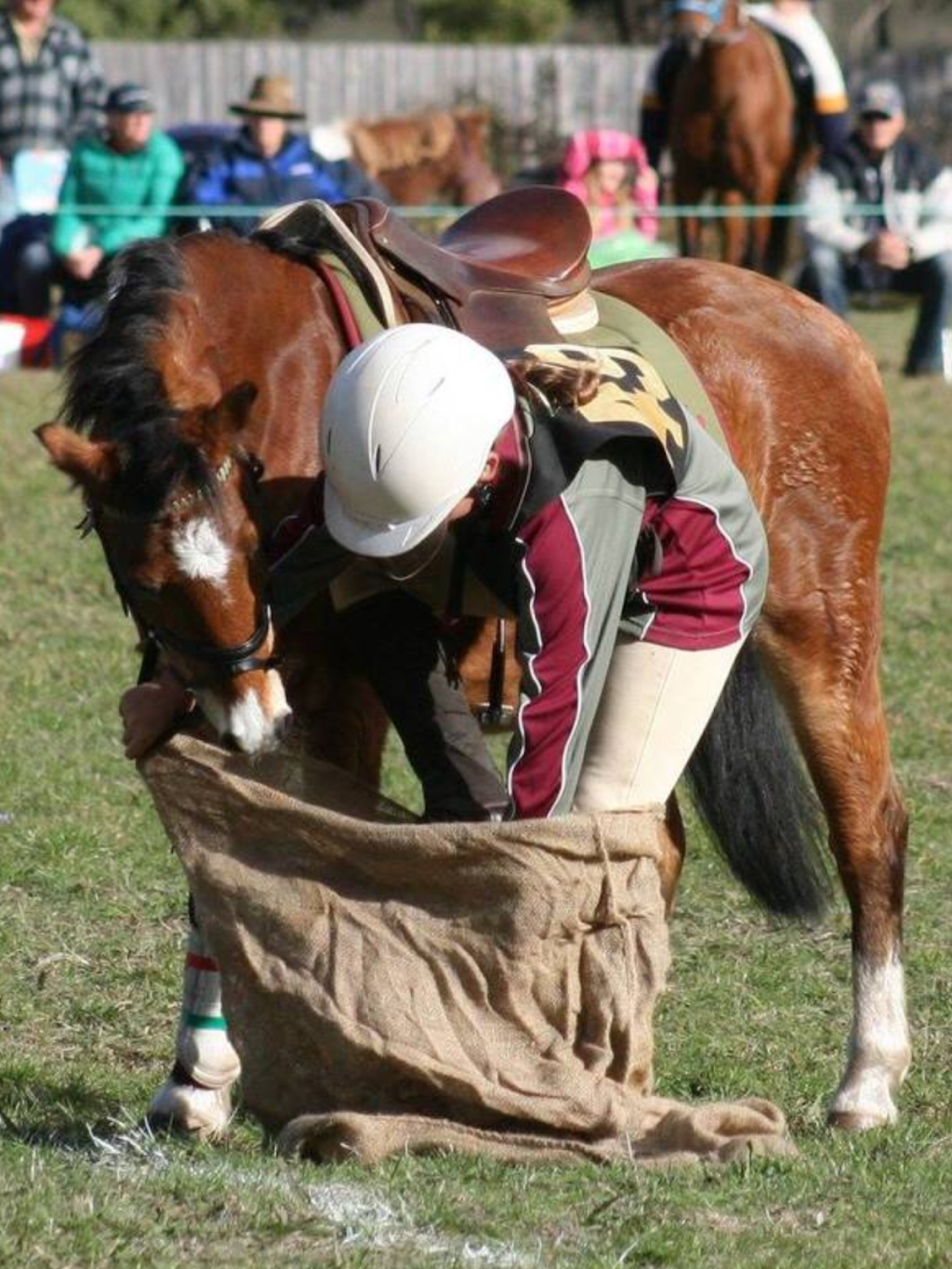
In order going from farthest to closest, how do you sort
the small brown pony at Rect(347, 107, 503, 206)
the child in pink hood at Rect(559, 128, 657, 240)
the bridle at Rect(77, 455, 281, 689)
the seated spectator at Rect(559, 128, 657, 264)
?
the small brown pony at Rect(347, 107, 503, 206)
the child in pink hood at Rect(559, 128, 657, 240)
the seated spectator at Rect(559, 128, 657, 264)
the bridle at Rect(77, 455, 281, 689)

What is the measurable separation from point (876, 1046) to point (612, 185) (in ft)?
39.4

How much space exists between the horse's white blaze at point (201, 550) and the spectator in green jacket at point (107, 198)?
10.1 m

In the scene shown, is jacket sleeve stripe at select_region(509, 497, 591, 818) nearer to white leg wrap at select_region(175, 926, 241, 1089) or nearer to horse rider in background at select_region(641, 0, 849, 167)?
white leg wrap at select_region(175, 926, 241, 1089)

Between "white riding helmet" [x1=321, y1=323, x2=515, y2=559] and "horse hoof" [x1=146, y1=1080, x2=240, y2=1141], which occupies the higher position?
"white riding helmet" [x1=321, y1=323, x2=515, y2=559]

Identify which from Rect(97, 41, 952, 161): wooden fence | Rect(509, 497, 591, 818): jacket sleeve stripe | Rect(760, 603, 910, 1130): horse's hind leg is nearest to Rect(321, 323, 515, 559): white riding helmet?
Rect(509, 497, 591, 818): jacket sleeve stripe

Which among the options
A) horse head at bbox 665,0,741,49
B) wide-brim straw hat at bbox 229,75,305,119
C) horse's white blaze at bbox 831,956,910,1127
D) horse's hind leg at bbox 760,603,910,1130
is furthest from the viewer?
horse head at bbox 665,0,741,49

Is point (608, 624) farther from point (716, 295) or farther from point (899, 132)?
point (899, 132)

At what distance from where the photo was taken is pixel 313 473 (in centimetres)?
453

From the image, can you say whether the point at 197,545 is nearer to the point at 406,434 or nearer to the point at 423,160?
the point at 406,434

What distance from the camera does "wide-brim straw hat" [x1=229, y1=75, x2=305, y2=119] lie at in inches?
546

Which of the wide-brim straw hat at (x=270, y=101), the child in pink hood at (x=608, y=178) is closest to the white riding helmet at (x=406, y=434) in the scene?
the wide-brim straw hat at (x=270, y=101)

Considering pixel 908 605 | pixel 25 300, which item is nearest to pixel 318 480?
pixel 908 605

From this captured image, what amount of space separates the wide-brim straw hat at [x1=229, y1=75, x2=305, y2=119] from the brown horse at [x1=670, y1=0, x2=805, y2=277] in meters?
2.59

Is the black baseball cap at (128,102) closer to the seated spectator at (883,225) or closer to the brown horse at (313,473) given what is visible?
the seated spectator at (883,225)
